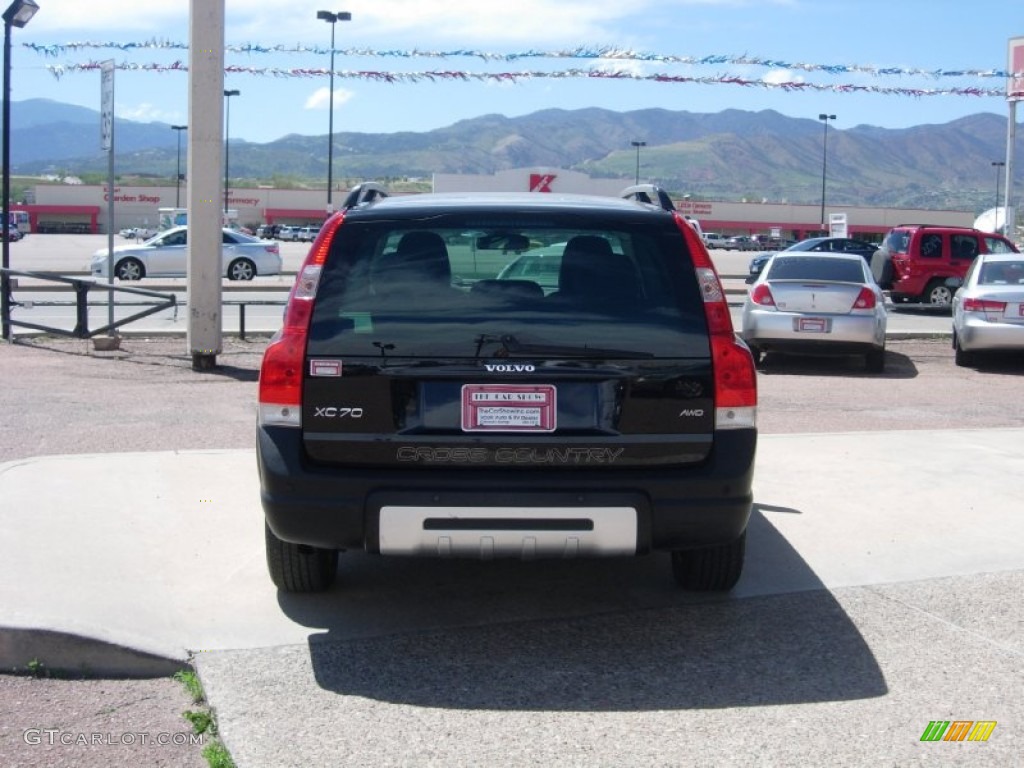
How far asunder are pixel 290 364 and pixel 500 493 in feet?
3.16

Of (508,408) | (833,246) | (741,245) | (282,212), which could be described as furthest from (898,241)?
(282,212)

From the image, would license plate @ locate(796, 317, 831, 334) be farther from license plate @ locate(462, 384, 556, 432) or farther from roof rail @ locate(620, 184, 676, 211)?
license plate @ locate(462, 384, 556, 432)

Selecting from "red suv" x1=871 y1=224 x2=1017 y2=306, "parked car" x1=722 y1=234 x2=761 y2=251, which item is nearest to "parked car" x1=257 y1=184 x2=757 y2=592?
"red suv" x1=871 y1=224 x2=1017 y2=306

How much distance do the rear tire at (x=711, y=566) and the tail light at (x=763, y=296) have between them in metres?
9.38

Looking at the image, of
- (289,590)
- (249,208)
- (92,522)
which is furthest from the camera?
(249,208)

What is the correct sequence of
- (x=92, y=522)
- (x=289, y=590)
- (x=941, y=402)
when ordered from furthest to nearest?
(x=941, y=402) → (x=92, y=522) → (x=289, y=590)

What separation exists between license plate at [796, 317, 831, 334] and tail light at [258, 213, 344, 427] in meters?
10.5

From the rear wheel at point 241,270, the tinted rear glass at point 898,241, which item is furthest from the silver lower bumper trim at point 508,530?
the rear wheel at point 241,270

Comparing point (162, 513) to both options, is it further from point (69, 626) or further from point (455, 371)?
point (455, 371)

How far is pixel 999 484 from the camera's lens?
834cm

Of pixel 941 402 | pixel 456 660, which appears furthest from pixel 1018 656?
pixel 941 402

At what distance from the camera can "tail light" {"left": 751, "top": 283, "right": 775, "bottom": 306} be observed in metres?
15.0

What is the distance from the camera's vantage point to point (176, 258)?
1268 inches

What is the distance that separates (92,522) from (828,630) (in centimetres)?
381
